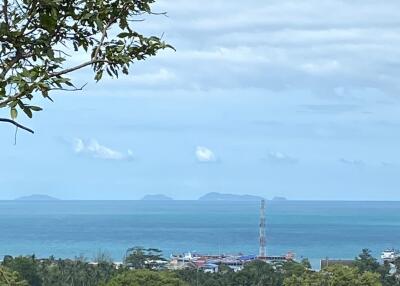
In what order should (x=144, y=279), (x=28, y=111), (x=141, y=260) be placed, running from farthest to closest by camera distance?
(x=141, y=260) < (x=144, y=279) < (x=28, y=111)

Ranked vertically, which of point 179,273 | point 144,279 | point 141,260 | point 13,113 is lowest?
point 144,279

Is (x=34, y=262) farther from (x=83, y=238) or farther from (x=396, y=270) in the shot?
(x=83, y=238)

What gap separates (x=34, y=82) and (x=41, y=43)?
0.21 m

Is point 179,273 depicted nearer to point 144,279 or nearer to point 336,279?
point 144,279

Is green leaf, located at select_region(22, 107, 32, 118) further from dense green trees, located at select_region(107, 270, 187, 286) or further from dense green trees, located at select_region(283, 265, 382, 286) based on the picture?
dense green trees, located at select_region(283, 265, 382, 286)

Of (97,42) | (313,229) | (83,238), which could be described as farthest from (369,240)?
(97,42)

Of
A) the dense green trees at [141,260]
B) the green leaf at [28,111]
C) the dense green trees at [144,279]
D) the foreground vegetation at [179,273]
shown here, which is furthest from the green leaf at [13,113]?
the dense green trees at [141,260]

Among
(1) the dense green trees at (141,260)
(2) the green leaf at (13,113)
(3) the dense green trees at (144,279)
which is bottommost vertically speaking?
(3) the dense green trees at (144,279)

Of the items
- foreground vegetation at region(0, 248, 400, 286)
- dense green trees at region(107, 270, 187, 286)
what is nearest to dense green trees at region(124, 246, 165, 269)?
foreground vegetation at region(0, 248, 400, 286)

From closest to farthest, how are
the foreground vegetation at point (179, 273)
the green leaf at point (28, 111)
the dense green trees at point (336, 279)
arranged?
the green leaf at point (28, 111) → the dense green trees at point (336, 279) → the foreground vegetation at point (179, 273)

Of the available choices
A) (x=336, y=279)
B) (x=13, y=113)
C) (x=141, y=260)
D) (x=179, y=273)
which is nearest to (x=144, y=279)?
(x=336, y=279)

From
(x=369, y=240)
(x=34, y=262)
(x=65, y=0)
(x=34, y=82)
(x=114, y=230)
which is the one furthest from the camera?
(x=114, y=230)

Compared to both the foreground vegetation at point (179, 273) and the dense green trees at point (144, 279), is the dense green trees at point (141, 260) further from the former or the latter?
the dense green trees at point (144, 279)

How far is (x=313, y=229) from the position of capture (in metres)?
101
